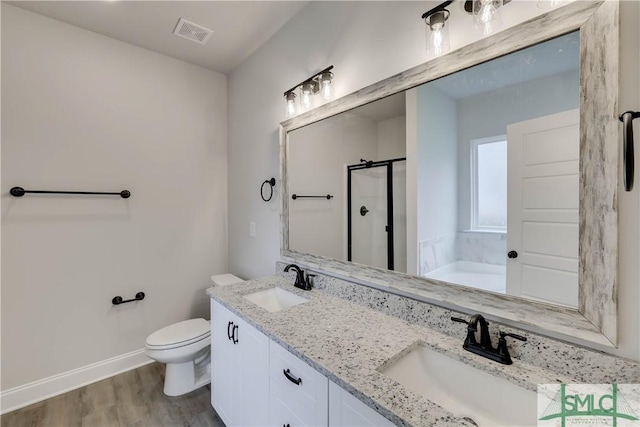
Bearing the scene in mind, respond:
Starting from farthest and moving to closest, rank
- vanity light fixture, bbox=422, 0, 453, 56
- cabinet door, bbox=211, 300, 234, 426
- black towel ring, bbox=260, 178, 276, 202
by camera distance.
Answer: black towel ring, bbox=260, 178, 276, 202 → cabinet door, bbox=211, 300, 234, 426 → vanity light fixture, bbox=422, 0, 453, 56

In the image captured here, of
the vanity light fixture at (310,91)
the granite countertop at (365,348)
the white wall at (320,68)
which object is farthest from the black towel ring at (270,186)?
the granite countertop at (365,348)

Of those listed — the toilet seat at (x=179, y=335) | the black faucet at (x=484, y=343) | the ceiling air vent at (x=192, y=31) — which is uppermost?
the ceiling air vent at (x=192, y=31)

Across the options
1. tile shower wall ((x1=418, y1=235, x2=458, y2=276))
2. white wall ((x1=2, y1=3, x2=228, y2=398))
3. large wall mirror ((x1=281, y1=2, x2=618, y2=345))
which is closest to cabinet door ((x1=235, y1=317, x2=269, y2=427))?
large wall mirror ((x1=281, y1=2, x2=618, y2=345))

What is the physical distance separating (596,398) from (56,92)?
10.6ft

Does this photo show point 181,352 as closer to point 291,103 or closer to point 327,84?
point 291,103

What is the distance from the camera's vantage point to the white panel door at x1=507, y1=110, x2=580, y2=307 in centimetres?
86

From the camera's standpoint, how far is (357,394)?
788 mm

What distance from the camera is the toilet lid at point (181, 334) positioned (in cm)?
190

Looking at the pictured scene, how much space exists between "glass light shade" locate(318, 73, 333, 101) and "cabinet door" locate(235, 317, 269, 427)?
1.36 meters

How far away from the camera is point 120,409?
184 centimetres

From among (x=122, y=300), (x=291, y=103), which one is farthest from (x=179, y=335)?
(x=291, y=103)

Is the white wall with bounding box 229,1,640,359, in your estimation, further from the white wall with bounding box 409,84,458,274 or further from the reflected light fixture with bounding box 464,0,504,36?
the white wall with bounding box 409,84,458,274

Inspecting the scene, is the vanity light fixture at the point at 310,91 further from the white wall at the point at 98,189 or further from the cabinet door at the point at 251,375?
the cabinet door at the point at 251,375

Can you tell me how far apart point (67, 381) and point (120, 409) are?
1.83ft
